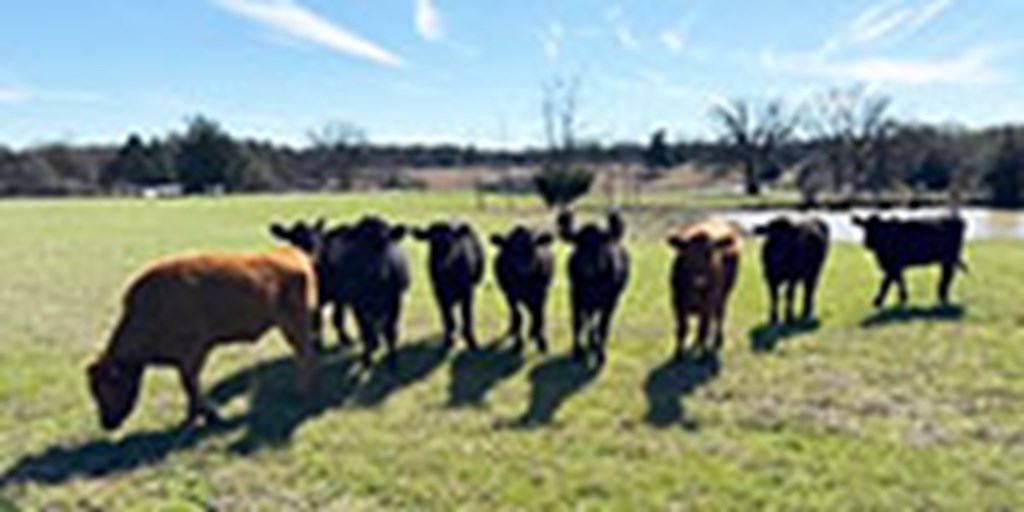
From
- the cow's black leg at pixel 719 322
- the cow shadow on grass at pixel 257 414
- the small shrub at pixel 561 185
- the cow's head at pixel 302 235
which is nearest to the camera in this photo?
the cow shadow on grass at pixel 257 414

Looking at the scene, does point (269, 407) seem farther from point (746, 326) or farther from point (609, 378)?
point (746, 326)

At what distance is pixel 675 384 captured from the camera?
772 cm

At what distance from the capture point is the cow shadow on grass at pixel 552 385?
680cm

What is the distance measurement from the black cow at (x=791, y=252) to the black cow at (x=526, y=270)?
8.92 ft

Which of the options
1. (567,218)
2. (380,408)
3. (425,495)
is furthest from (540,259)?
(425,495)

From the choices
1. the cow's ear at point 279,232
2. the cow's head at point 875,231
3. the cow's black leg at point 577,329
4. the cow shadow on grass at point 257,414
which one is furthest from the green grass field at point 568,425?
the cow's ear at point 279,232

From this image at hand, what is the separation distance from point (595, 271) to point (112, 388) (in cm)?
415

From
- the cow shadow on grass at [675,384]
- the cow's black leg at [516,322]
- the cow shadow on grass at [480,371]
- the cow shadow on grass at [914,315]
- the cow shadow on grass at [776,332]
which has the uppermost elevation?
the cow's black leg at [516,322]

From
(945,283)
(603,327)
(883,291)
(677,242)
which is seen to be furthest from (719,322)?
(945,283)

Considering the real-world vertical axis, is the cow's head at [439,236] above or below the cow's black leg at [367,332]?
above

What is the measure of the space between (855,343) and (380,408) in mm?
5049

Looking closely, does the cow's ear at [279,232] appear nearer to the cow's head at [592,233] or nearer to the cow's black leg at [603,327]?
the cow's head at [592,233]

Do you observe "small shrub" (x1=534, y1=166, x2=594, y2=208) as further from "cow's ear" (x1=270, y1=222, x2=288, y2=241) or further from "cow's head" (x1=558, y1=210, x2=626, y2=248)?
"cow's head" (x1=558, y1=210, x2=626, y2=248)

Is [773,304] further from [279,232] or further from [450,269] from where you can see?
[279,232]
